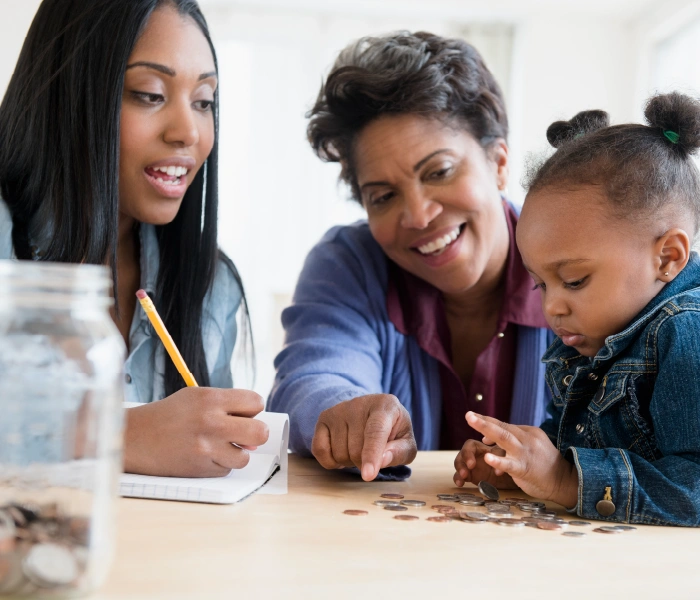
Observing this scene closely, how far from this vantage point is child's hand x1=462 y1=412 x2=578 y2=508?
104cm

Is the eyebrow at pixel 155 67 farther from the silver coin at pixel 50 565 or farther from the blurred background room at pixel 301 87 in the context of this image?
the blurred background room at pixel 301 87

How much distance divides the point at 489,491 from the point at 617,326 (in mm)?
311

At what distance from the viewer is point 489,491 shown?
3.56 ft

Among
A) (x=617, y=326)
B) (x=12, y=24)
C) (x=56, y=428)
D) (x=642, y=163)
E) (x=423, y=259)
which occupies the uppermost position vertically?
(x=12, y=24)

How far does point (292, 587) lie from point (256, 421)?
16.8 inches

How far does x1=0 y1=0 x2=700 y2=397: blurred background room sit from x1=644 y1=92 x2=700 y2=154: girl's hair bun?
465cm

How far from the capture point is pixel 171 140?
61.9 inches

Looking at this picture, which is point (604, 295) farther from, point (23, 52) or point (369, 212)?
point (23, 52)

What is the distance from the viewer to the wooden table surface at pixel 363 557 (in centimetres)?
67

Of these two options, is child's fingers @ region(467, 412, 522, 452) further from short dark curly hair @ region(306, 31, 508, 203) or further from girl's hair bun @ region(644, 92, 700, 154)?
short dark curly hair @ region(306, 31, 508, 203)

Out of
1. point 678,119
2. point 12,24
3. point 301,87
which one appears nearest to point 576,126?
point 678,119

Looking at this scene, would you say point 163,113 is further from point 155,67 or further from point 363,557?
point 363,557

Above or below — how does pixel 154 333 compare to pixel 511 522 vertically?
above

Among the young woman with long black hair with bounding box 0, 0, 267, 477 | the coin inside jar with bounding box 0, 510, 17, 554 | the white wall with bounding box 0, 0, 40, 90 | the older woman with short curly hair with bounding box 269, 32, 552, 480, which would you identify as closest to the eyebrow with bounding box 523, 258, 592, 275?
the older woman with short curly hair with bounding box 269, 32, 552, 480
